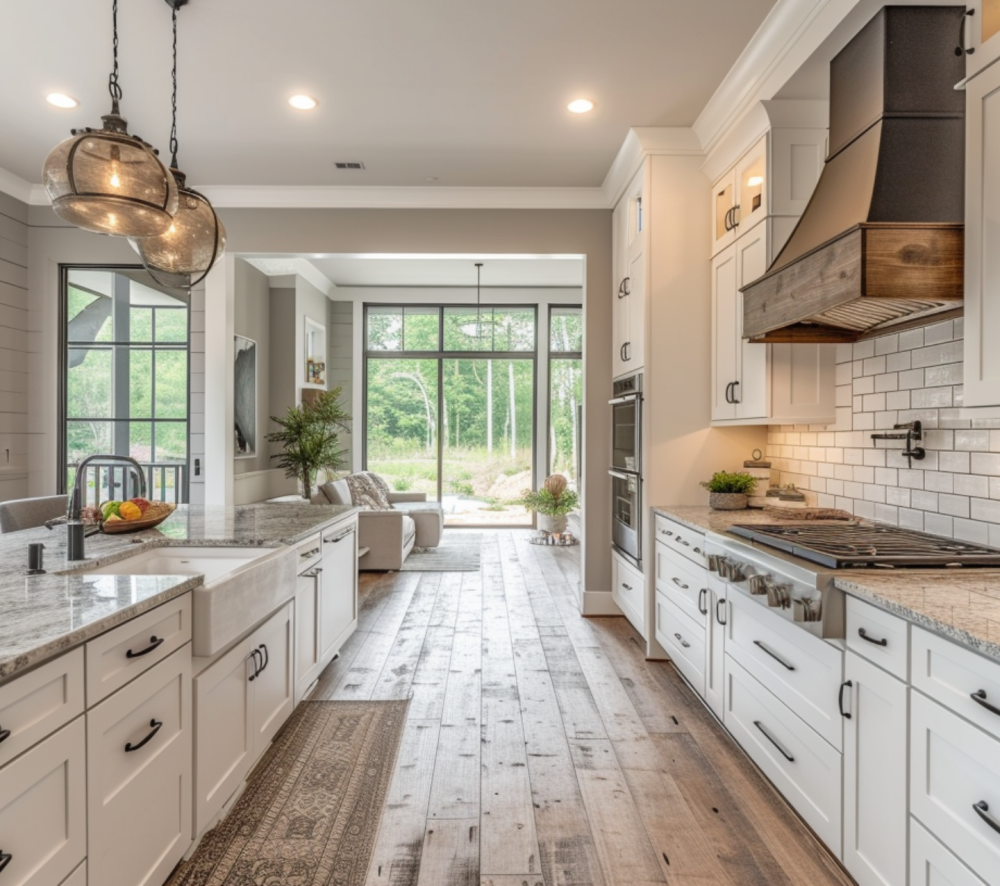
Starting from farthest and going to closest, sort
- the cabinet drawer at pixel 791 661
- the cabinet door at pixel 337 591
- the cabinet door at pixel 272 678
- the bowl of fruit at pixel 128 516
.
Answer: the cabinet door at pixel 337 591 → the bowl of fruit at pixel 128 516 → the cabinet door at pixel 272 678 → the cabinet drawer at pixel 791 661

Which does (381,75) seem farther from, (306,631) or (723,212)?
(306,631)

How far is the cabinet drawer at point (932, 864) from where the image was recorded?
1242 mm

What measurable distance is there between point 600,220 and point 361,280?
13.0ft

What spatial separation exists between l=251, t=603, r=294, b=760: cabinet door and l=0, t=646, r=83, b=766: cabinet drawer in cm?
90

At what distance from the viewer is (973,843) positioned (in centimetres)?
122

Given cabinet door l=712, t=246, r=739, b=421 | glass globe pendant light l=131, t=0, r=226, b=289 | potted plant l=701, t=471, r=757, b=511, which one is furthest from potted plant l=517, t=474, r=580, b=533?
glass globe pendant light l=131, t=0, r=226, b=289

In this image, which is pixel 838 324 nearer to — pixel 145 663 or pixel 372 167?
pixel 145 663

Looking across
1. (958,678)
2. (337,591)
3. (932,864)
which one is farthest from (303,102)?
(932,864)

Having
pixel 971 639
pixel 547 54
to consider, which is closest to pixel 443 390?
pixel 547 54

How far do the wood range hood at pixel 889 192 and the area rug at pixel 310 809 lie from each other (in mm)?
2312

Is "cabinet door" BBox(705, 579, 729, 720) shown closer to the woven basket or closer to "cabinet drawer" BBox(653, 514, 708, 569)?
"cabinet drawer" BBox(653, 514, 708, 569)

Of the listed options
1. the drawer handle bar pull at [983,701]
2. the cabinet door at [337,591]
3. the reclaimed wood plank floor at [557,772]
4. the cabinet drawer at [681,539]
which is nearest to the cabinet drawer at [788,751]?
the reclaimed wood plank floor at [557,772]

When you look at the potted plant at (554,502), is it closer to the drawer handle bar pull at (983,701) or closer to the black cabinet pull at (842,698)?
the black cabinet pull at (842,698)

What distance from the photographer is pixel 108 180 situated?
72.4 inches
